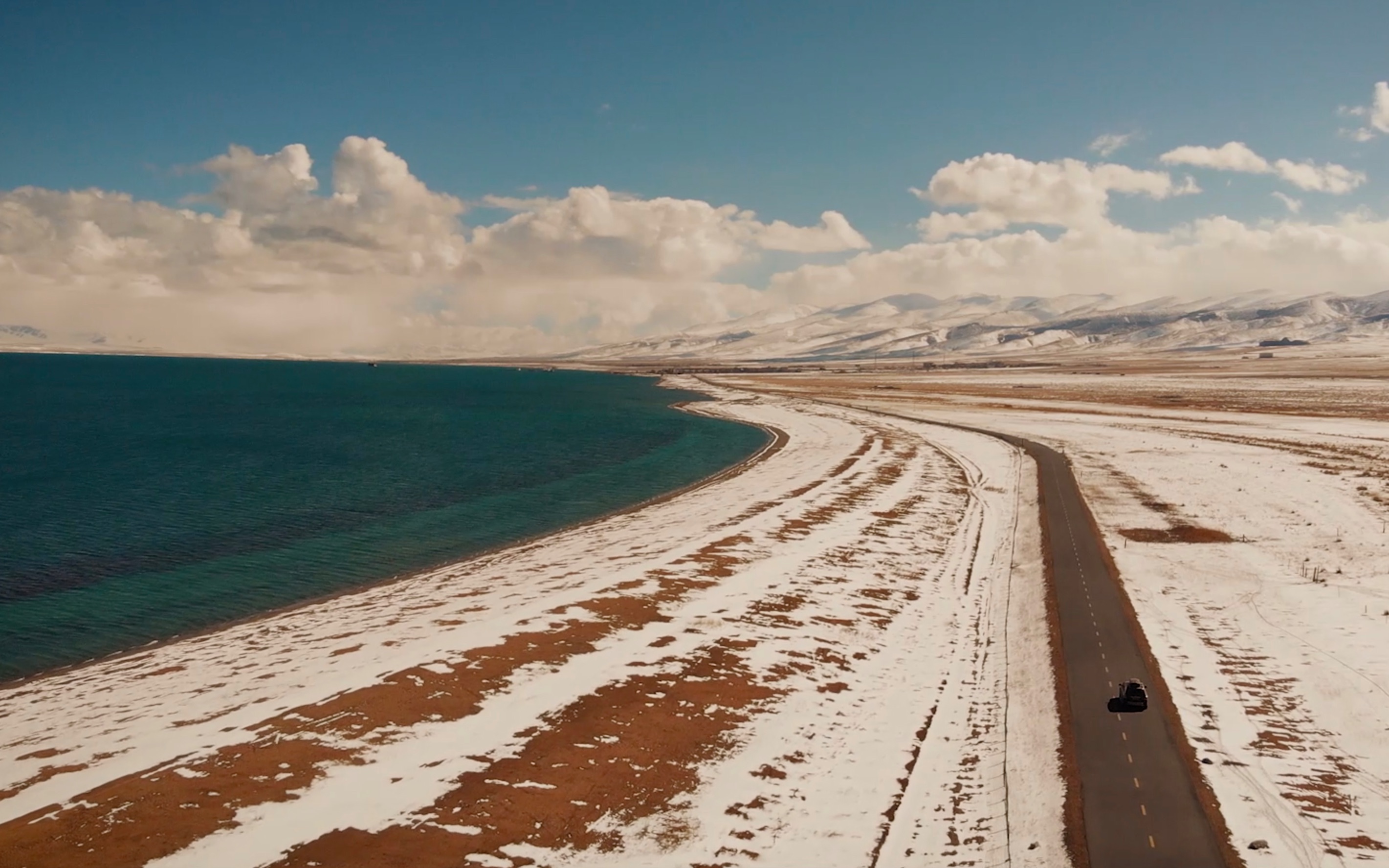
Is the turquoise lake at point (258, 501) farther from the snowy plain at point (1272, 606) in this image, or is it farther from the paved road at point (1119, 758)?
the snowy plain at point (1272, 606)

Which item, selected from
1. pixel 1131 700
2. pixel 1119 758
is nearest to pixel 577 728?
pixel 1119 758

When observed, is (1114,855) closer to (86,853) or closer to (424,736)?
(424,736)

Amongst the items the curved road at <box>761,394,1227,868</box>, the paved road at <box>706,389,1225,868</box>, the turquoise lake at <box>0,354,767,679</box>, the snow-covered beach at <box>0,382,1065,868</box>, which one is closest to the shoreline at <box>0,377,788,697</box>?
the turquoise lake at <box>0,354,767,679</box>

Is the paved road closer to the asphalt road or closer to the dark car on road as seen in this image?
the asphalt road

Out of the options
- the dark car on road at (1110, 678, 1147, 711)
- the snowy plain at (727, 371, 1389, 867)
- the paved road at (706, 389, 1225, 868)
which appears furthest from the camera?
the dark car on road at (1110, 678, 1147, 711)

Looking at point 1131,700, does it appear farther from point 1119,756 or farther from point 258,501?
point 258,501

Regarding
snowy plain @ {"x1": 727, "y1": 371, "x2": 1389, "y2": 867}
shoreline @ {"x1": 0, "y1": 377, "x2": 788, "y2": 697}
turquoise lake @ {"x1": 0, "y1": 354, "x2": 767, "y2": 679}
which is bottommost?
snowy plain @ {"x1": 727, "y1": 371, "x2": 1389, "y2": 867}
